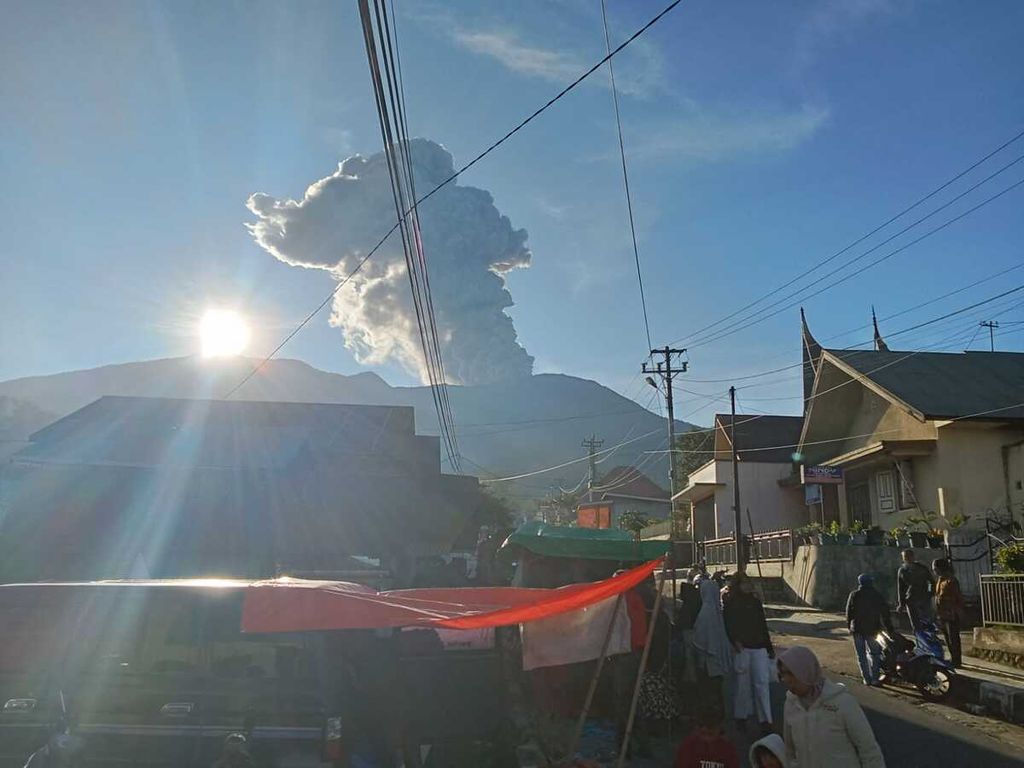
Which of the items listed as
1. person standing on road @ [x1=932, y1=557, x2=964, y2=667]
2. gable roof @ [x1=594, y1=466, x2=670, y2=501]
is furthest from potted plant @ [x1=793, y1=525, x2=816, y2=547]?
gable roof @ [x1=594, y1=466, x2=670, y2=501]

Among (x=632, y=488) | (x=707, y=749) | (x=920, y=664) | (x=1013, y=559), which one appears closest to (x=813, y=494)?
(x=1013, y=559)

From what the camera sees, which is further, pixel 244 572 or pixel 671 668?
pixel 244 572

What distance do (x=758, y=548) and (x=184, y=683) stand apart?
24.5m

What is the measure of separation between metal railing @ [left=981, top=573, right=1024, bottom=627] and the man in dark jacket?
102 inches

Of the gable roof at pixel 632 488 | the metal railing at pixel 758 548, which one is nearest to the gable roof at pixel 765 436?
the metal railing at pixel 758 548

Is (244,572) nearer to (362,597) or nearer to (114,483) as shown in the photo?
(114,483)

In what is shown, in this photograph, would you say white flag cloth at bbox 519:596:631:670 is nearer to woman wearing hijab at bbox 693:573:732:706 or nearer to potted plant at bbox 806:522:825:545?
woman wearing hijab at bbox 693:573:732:706

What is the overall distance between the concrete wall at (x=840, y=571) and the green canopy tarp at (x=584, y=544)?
9797mm

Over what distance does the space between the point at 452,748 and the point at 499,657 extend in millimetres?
789

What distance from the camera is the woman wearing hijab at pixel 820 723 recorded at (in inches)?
165

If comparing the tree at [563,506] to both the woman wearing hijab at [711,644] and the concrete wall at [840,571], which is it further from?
the woman wearing hijab at [711,644]

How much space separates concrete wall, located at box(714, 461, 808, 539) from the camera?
116 ft

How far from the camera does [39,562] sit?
1980 centimetres

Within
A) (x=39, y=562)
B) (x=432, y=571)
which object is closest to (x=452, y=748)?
(x=432, y=571)
